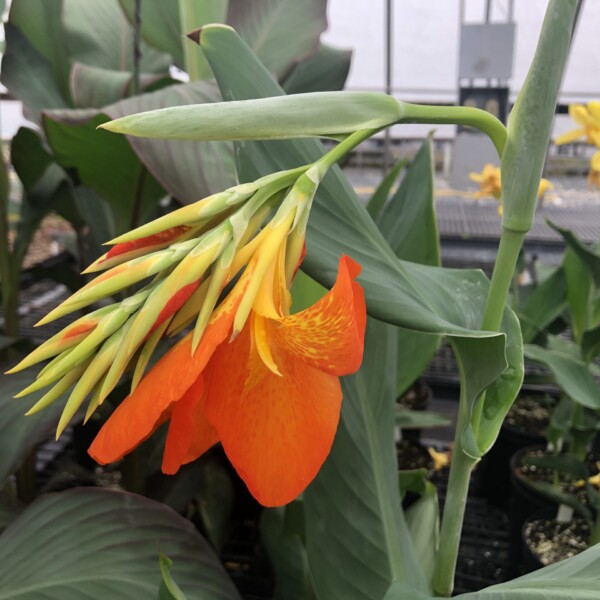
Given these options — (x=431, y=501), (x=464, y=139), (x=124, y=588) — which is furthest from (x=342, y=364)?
(x=464, y=139)

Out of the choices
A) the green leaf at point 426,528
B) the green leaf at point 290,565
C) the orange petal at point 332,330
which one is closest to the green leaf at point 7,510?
the green leaf at point 290,565

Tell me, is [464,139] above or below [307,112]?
below

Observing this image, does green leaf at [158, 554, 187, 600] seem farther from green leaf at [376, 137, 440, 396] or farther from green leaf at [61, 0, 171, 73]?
green leaf at [61, 0, 171, 73]

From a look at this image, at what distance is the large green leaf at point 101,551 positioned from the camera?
0.51m

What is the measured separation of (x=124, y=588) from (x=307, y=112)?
1.35 ft

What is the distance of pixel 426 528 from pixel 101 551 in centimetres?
31

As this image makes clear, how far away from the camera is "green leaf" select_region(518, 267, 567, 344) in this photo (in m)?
0.97

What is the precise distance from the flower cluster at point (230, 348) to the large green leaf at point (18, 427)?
1.10 feet

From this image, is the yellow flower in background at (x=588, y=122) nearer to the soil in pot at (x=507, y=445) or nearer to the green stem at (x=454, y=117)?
the soil in pot at (x=507, y=445)

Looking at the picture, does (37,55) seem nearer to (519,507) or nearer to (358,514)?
(358,514)

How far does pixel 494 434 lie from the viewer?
0.40 meters

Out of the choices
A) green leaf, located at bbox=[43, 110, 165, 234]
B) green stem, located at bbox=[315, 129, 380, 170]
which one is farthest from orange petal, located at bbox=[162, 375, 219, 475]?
green leaf, located at bbox=[43, 110, 165, 234]

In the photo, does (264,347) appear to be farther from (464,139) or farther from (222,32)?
(464,139)

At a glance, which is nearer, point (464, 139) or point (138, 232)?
point (138, 232)
